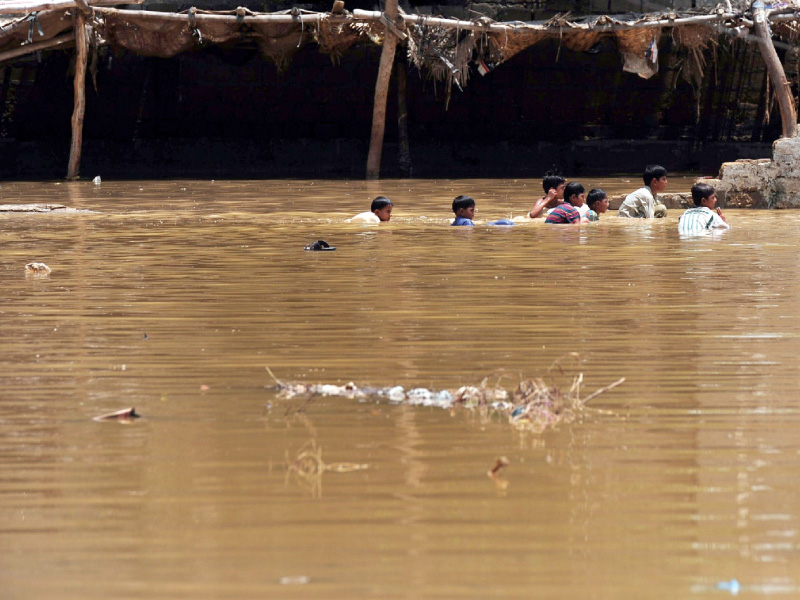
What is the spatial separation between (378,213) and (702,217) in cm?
285

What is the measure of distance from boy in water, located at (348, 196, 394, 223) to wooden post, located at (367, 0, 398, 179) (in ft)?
21.2

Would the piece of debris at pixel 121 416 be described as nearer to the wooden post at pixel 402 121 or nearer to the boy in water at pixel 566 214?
the boy in water at pixel 566 214

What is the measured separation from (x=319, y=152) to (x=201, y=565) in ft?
59.0

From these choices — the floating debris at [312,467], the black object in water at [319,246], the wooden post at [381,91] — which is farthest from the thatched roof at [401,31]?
the floating debris at [312,467]

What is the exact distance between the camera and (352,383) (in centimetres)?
438

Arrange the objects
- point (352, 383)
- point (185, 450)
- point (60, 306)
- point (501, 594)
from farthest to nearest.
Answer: point (60, 306)
point (352, 383)
point (185, 450)
point (501, 594)

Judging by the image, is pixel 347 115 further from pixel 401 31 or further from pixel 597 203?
pixel 597 203

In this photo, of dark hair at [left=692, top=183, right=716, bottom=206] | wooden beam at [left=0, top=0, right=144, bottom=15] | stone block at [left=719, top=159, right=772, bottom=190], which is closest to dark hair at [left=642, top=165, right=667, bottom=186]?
dark hair at [left=692, top=183, right=716, bottom=206]

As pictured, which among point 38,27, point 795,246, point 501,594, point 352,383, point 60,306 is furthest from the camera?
point 38,27

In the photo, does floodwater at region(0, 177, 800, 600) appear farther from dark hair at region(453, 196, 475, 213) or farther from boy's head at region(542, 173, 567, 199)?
boy's head at region(542, 173, 567, 199)

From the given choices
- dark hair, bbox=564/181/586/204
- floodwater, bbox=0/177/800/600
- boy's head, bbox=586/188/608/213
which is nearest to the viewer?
floodwater, bbox=0/177/800/600

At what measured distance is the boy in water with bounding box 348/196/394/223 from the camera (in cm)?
1114

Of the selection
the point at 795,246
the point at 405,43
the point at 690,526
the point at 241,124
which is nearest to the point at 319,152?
the point at 241,124

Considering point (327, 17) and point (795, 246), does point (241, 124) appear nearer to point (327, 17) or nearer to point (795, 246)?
point (327, 17)
